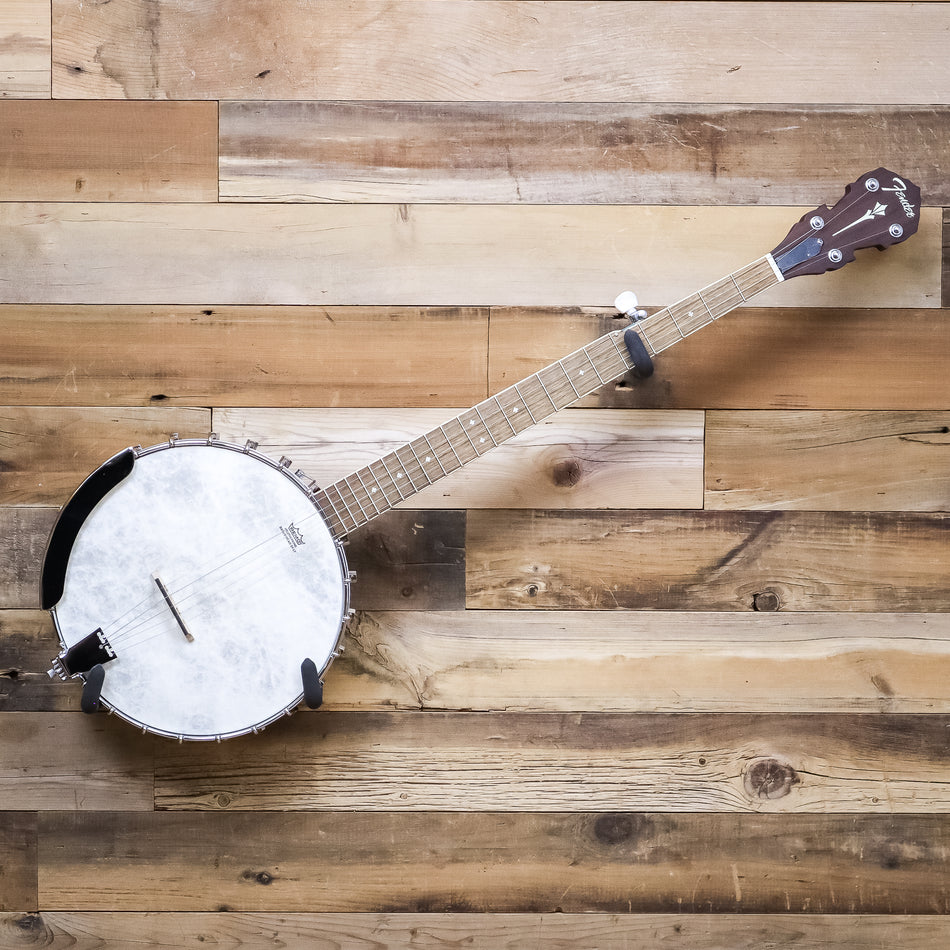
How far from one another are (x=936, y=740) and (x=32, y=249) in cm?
189

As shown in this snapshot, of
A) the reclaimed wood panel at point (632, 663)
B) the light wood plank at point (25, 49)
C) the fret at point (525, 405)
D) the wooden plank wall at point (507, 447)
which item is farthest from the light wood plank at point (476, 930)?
the light wood plank at point (25, 49)

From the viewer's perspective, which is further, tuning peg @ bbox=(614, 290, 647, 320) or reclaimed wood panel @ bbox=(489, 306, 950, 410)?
reclaimed wood panel @ bbox=(489, 306, 950, 410)

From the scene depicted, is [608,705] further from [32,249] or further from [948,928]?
[32,249]

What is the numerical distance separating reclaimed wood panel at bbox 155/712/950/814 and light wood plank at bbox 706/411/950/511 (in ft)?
1.33

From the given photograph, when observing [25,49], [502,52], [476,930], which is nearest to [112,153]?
[25,49]

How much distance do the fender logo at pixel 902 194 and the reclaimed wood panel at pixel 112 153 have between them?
3.92 ft

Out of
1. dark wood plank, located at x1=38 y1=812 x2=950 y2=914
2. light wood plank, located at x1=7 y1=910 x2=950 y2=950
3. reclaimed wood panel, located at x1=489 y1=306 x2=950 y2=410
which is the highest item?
reclaimed wood panel, located at x1=489 y1=306 x2=950 y2=410

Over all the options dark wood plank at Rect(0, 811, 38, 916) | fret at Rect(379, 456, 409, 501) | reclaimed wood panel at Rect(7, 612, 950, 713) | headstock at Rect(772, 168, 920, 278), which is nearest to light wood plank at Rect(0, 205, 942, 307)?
headstock at Rect(772, 168, 920, 278)

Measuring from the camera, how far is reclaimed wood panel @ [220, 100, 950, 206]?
52.4 inches

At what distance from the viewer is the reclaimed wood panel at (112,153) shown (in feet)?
4.35

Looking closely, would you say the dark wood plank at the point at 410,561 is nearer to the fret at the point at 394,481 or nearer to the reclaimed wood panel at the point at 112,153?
the fret at the point at 394,481

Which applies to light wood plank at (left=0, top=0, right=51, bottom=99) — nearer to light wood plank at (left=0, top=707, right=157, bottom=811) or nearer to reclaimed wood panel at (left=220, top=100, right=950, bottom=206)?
reclaimed wood panel at (left=220, top=100, right=950, bottom=206)

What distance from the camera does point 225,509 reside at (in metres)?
1.19

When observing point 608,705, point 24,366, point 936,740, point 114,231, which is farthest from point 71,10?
point 936,740
